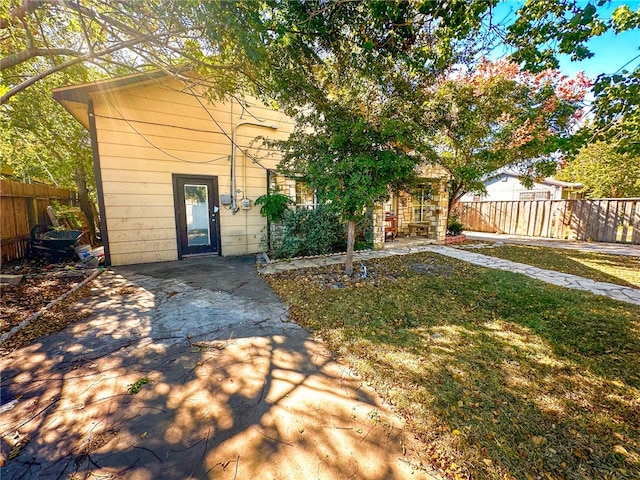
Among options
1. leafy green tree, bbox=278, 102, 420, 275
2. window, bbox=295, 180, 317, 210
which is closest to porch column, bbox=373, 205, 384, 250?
window, bbox=295, 180, 317, 210

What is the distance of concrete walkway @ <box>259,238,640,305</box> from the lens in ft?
14.1

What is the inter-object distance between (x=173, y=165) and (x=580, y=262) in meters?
10.5

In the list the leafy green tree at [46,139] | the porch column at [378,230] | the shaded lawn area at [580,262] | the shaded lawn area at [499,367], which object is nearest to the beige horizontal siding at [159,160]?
the leafy green tree at [46,139]

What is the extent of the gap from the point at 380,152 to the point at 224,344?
3726 mm

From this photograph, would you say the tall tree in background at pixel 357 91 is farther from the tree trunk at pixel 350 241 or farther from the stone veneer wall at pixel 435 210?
the stone veneer wall at pixel 435 210

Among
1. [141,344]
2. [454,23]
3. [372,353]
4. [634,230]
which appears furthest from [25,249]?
[634,230]

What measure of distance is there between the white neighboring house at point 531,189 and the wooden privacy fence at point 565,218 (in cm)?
123

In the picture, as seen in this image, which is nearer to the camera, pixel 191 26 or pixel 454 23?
pixel 454 23

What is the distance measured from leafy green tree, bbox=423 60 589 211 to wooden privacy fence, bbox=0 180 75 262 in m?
10.0

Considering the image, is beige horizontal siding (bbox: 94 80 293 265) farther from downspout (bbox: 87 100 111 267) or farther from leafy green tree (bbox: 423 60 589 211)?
leafy green tree (bbox: 423 60 589 211)

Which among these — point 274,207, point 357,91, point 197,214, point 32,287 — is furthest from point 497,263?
point 32,287

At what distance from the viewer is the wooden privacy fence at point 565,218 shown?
29.5ft

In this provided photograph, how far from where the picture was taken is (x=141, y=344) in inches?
107

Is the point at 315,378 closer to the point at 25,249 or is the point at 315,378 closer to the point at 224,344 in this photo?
the point at 224,344
